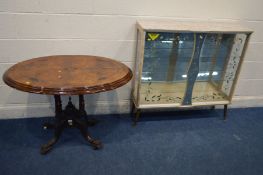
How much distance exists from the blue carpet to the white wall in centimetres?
21

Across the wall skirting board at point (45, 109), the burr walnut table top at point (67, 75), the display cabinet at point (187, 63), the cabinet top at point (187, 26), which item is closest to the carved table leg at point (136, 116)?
the display cabinet at point (187, 63)

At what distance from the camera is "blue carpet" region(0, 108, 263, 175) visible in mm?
1870

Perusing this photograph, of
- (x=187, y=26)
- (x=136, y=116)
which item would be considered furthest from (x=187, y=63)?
(x=136, y=116)

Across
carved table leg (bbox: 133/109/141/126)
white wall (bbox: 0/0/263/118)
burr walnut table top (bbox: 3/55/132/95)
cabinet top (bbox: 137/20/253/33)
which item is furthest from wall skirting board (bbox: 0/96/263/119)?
cabinet top (bbox: 137/20/253/33)

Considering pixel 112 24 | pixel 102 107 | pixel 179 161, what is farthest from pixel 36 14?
pixel 179 161

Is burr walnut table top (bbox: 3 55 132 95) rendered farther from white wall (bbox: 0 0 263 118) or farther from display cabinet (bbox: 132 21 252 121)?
display cabinet (bbox: 132 21 252 121)

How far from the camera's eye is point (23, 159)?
189cm

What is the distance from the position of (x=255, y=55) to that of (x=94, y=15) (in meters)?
1.75

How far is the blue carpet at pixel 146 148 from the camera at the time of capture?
6.14ft

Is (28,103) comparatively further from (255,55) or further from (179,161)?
(255,55)

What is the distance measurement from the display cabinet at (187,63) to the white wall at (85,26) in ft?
0.43

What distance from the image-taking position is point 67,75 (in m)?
1.70

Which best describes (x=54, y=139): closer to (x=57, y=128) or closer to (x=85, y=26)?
(x=57, y=128)

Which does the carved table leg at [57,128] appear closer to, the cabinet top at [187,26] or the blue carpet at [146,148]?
the blue carpet at [146,148]
